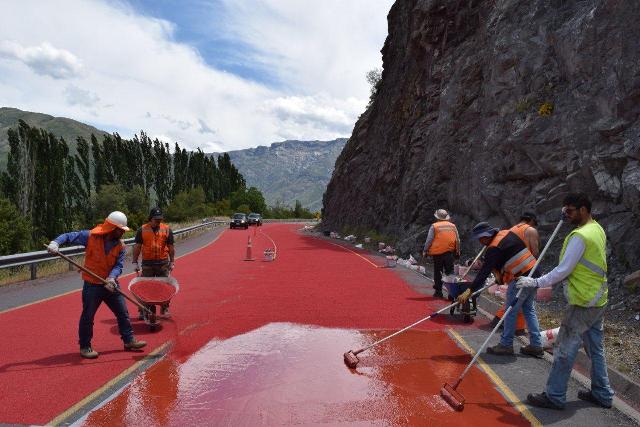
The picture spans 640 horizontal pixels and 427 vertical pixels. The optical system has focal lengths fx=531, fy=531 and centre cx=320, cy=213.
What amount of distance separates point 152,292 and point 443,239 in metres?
5.85

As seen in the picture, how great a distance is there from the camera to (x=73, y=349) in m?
7.05

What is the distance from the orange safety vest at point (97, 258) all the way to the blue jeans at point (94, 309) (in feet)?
0.42

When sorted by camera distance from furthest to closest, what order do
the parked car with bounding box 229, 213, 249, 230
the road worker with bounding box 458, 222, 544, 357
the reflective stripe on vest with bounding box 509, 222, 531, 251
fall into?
the parked car with bounding box 229, 213, 249, 230, the reflective stripe on vest with bounding box 509, 222, 531, 251, the road worker with bounding box 458, 222, 544, 357

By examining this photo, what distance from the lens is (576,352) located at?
514 cm

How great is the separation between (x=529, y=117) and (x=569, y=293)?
11299mm

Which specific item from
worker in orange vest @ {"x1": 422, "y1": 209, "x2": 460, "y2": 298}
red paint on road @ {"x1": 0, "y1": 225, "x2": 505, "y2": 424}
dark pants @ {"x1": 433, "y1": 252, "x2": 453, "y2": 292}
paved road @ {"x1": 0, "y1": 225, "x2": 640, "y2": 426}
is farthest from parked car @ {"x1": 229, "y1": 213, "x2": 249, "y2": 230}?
worker in orange vest @ {"x1": 422, "y1": 209, "x2": 460, "y2": 298}

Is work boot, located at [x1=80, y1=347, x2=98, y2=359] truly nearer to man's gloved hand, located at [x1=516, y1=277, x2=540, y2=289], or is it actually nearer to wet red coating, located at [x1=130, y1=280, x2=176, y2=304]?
wet red coating, located at [x1=130, y1=280, x2=176, y2=304]

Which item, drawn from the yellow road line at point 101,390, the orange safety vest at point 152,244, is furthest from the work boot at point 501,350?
the orange safety vest at point 152,244

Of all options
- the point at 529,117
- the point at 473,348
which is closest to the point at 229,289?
the point at 473,348

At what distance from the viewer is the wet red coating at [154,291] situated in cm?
813

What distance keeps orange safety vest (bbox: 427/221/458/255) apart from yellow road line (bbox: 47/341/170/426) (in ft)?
19.5

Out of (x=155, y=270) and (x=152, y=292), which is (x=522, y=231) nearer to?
(x=152, y=292)

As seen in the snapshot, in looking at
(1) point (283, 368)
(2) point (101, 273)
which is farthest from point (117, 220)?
(1) point (283, 368)

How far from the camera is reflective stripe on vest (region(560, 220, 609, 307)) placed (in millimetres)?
5125
